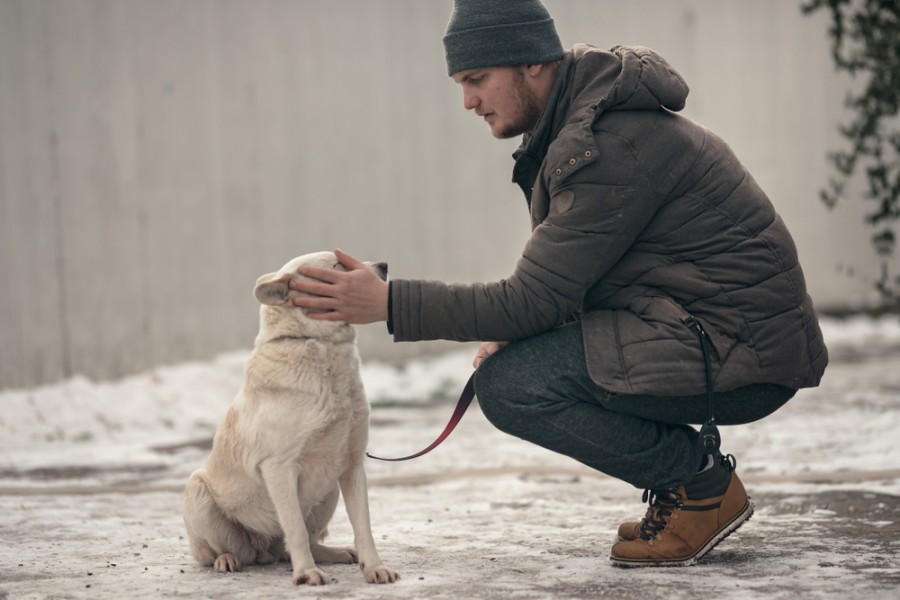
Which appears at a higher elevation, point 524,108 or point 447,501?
point 524,108

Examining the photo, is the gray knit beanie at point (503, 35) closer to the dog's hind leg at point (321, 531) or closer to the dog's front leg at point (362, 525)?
the dog's front leg at point (362, 525)

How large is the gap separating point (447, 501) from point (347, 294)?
169 cm

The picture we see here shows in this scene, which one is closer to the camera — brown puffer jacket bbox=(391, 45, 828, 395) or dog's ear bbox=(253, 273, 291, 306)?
brown puffer jacket bbox=(391, 45, 828, 395)

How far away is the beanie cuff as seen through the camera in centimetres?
325

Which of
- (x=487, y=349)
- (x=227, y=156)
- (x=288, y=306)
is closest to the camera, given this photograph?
(x=288, y=306)

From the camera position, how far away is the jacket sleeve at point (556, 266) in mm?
3045

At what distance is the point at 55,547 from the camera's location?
374cm

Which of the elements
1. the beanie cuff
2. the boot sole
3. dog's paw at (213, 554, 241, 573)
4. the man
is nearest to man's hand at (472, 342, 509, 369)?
the man

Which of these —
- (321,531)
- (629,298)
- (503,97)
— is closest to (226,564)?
(321,531)

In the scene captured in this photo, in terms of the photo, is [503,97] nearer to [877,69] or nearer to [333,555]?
[333,555]

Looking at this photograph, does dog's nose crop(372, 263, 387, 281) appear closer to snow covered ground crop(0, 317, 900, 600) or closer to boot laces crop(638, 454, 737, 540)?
snow covered ground crop(0, 317, 900, 600)

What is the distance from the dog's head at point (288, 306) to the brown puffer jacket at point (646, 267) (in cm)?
33

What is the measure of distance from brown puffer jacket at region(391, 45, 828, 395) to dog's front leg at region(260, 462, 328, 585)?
53 cm

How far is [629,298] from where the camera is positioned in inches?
125
